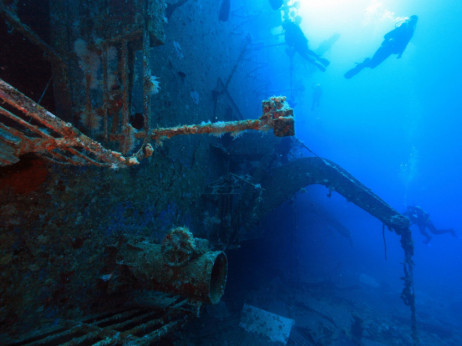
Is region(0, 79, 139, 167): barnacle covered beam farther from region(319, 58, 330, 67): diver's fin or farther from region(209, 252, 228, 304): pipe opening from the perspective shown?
region(319, 58, 330, 67): diver's fin

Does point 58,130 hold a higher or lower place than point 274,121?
lower

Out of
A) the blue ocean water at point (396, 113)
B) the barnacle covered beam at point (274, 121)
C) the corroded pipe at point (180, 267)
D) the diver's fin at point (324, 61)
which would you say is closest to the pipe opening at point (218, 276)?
the corroded pipe at point (180, 267)

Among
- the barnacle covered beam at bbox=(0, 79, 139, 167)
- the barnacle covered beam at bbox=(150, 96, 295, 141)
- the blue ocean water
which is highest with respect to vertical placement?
the blue ocean water

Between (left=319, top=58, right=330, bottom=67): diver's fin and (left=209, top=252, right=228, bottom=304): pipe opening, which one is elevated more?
(left=319, top=58, right=330, bottom=67): diver's fin

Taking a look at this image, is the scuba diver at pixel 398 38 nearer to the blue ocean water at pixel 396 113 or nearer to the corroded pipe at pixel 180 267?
the corroded pipe at pixel 180 267

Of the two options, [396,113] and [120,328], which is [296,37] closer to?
[120,328]

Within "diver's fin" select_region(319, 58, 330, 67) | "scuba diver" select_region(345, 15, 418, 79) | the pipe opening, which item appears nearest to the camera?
the pipe opening

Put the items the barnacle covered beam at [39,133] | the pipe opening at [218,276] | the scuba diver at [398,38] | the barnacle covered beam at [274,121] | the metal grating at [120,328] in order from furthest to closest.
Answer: the scuba diver at [398,38], the pipe opening at [218,276], the metal grating at [120,328], the barnacle covered beam at [274,121], the barnacle covered beam at [39,133]

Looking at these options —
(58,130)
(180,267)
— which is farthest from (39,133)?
(180,267)

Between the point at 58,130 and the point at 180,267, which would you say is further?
the point at 180,267

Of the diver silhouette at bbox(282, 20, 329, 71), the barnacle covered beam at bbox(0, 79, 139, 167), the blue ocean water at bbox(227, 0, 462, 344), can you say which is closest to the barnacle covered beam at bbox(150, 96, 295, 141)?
the barnacle covered beam at bbox(0, 79, 139, 167)

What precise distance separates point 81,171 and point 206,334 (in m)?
4.90

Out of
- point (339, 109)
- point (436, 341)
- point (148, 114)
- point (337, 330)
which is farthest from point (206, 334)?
point (339, 109)

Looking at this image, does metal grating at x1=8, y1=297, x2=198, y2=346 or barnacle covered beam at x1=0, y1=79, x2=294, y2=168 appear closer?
barnacle covered beam at x1=0, y1=79, x2=294, y2=168
